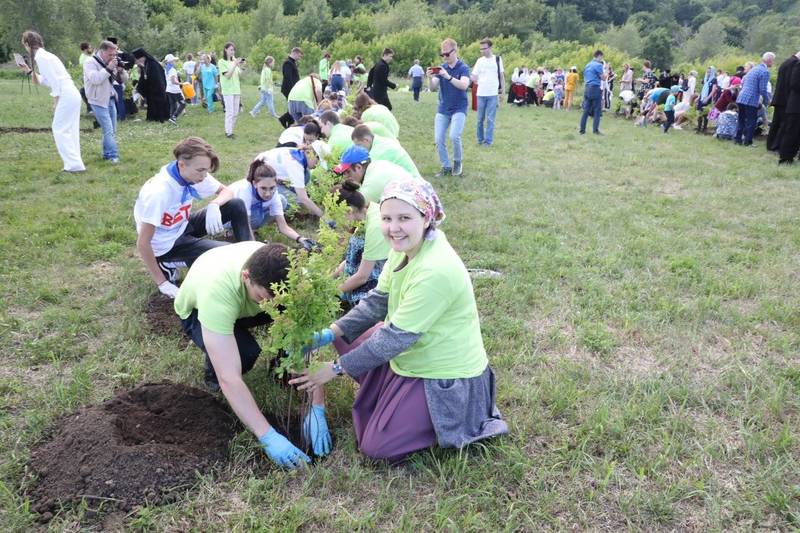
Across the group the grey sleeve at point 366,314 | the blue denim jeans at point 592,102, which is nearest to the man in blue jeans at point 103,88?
the grey sleeve at point 366,314

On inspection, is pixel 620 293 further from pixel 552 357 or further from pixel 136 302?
pixel 136 302

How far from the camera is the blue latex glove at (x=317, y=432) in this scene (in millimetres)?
2629

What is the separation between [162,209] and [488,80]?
7.62m

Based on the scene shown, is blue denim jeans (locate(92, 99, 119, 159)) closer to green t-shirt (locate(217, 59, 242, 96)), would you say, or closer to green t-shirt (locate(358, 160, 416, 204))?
green t-shirt (locate(217, 59, 242, 96))

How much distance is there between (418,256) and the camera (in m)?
2.39

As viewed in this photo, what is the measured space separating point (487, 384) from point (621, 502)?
0.77 meters

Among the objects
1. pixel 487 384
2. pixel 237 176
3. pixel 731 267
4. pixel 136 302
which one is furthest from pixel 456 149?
pixel 487 384

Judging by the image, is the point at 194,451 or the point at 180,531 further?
the point at 194,451

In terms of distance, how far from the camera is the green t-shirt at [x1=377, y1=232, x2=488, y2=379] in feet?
7.59

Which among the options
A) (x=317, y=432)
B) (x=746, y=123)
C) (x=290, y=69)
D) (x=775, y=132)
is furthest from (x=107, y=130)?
(x=746, y=123)

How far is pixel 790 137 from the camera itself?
9039mm

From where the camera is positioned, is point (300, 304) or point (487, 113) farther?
point (487, 113)

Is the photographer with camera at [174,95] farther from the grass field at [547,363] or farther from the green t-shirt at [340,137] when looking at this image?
the green t-shirt at [340,137]

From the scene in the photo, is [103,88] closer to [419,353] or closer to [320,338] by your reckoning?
[320,338]
